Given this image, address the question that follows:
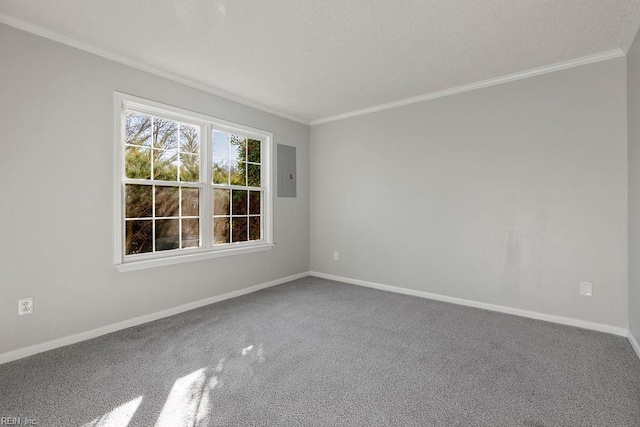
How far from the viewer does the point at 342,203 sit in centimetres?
471

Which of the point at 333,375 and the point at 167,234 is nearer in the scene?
the point at 333,375

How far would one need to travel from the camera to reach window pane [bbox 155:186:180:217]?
3.23m

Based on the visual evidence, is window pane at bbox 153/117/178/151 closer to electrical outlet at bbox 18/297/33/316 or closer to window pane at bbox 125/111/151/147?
window pane at bbox 125/111/151/147

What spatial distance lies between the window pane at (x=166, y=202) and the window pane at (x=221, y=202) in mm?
478

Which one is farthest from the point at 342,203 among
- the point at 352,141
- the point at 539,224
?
the point at 539,224

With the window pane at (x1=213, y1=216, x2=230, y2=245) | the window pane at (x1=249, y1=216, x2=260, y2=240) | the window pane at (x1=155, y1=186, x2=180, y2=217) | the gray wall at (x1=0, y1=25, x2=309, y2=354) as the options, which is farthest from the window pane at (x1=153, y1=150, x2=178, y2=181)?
the window pane at (x1=249, y1=216, x2=260, y2=240)

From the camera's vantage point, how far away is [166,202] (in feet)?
10.8

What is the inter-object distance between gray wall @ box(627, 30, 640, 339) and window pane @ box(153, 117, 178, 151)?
13.9ft

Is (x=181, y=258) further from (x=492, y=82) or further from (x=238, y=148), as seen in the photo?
(x=492, y=82)

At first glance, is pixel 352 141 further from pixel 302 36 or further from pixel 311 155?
pixel 302 36

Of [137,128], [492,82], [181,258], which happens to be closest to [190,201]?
[181,258]

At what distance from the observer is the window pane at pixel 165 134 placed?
10.6 feet

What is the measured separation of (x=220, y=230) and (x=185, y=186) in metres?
0.71

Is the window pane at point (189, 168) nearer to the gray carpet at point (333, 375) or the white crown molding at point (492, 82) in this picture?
the gray carpet at point (333, 375)
